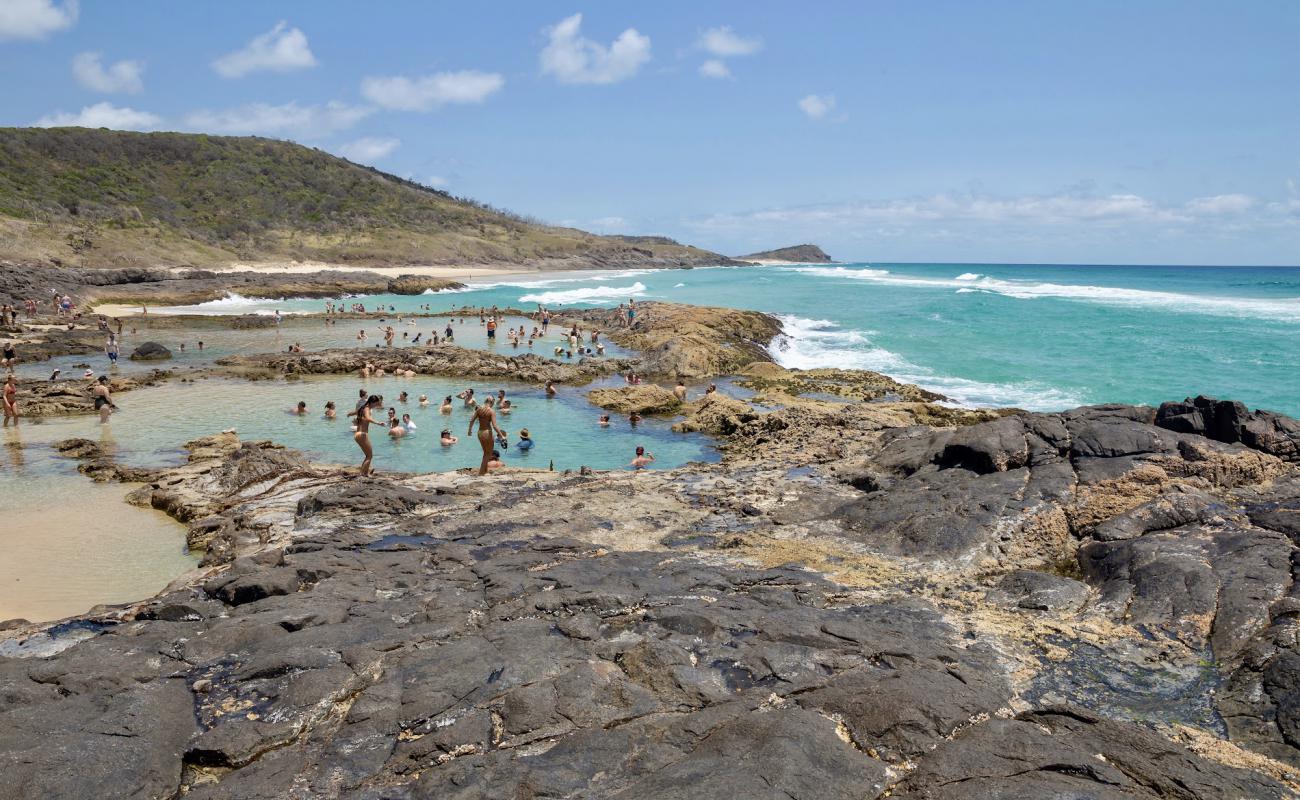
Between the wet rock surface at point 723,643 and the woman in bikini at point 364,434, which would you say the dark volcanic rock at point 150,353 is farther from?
the wet rock surface at point 723,643

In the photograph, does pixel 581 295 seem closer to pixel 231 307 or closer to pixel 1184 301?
pixel 231 307

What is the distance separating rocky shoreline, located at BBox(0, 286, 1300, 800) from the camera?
5.18 meters

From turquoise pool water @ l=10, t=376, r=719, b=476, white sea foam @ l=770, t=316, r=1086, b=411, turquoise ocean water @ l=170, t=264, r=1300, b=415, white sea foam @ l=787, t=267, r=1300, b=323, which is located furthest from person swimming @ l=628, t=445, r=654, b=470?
white sea foam @ l=787, t=267, r=1300, b=323

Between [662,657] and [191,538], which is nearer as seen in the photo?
[662,657]

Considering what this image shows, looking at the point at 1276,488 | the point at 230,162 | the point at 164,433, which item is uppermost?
the point at 230,162

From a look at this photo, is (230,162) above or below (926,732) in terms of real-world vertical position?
above

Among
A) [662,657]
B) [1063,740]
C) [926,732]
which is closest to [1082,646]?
[1063,740]

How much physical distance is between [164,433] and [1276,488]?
23700 mm

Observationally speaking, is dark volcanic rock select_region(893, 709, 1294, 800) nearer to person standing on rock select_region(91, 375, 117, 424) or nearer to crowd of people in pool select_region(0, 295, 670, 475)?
crowd of people in pool select_region(0, 295, 670, 475)

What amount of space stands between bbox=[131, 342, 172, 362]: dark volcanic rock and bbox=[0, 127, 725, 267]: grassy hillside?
33247 mm

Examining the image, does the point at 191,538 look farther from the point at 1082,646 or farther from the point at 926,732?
the point at 1082,646

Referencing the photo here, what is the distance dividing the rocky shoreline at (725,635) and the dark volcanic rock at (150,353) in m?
20.2

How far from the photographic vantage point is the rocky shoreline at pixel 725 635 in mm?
5176

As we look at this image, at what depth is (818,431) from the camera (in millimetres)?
18188
